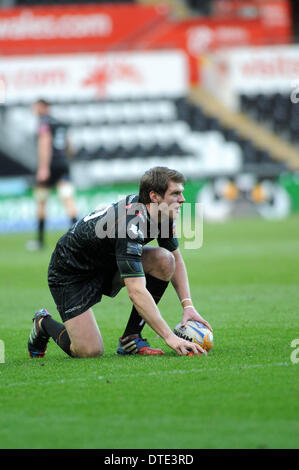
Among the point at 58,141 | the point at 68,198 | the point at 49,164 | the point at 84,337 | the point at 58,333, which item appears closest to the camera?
the point at 84,337

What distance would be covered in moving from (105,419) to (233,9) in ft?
84.9

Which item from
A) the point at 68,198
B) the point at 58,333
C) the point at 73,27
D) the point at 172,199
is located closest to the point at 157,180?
the point at 172,199

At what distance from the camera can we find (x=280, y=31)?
28.7 metres

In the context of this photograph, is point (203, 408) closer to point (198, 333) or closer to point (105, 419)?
point (105, 419)

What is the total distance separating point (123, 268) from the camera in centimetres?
575

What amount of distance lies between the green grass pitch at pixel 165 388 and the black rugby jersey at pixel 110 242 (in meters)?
0.61

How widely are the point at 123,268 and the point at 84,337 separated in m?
0.72

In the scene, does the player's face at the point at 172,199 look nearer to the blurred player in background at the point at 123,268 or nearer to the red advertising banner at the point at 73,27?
the blurred player in background at the point at 123,268

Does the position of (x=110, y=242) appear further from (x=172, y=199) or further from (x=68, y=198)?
(x=68, y=198)

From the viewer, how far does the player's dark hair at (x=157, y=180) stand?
5871 millimetres

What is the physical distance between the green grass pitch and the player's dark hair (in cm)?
110

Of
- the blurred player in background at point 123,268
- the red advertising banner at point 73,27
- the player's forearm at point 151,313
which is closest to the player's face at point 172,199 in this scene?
the blurred player in background at point 123,268

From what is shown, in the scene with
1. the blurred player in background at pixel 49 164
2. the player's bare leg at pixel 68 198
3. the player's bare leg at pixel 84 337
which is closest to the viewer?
the player's bare leg at pixel 84 337
